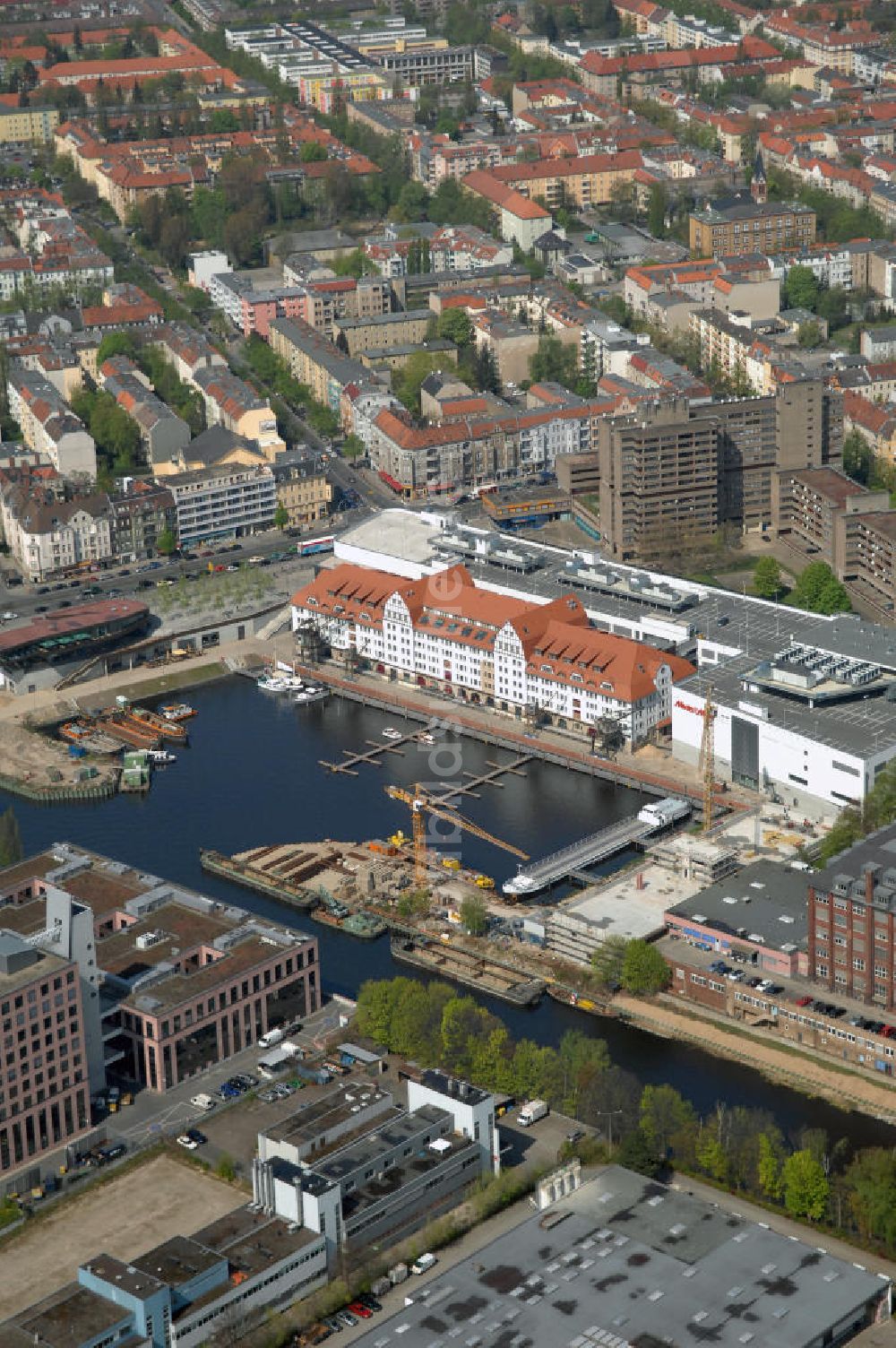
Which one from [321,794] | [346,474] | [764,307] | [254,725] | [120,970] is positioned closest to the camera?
[120,970]

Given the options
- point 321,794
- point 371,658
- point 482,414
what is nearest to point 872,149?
point 482,414

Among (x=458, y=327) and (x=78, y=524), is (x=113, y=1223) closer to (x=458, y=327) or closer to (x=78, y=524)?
(x=78, y=524)

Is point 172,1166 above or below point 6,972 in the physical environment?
below

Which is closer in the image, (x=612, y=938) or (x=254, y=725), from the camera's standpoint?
(x=612, y=938)

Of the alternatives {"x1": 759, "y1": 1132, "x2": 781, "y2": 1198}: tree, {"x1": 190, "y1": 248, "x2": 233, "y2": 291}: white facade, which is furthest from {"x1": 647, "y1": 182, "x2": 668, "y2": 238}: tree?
{"x1": 759, "y1": 1132, "x2": 781, "y2": 1198}: tree

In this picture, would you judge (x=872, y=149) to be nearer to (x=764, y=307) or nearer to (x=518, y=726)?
(x=764, y=307)

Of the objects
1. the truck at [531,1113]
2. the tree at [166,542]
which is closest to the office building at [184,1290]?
the truck at [531,1113]

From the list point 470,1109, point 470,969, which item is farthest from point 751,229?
point 470,1109

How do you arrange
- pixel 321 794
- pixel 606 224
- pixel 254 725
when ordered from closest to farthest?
1. pixel 321 794
2. pixel 254 725
3. pixel 606 224
